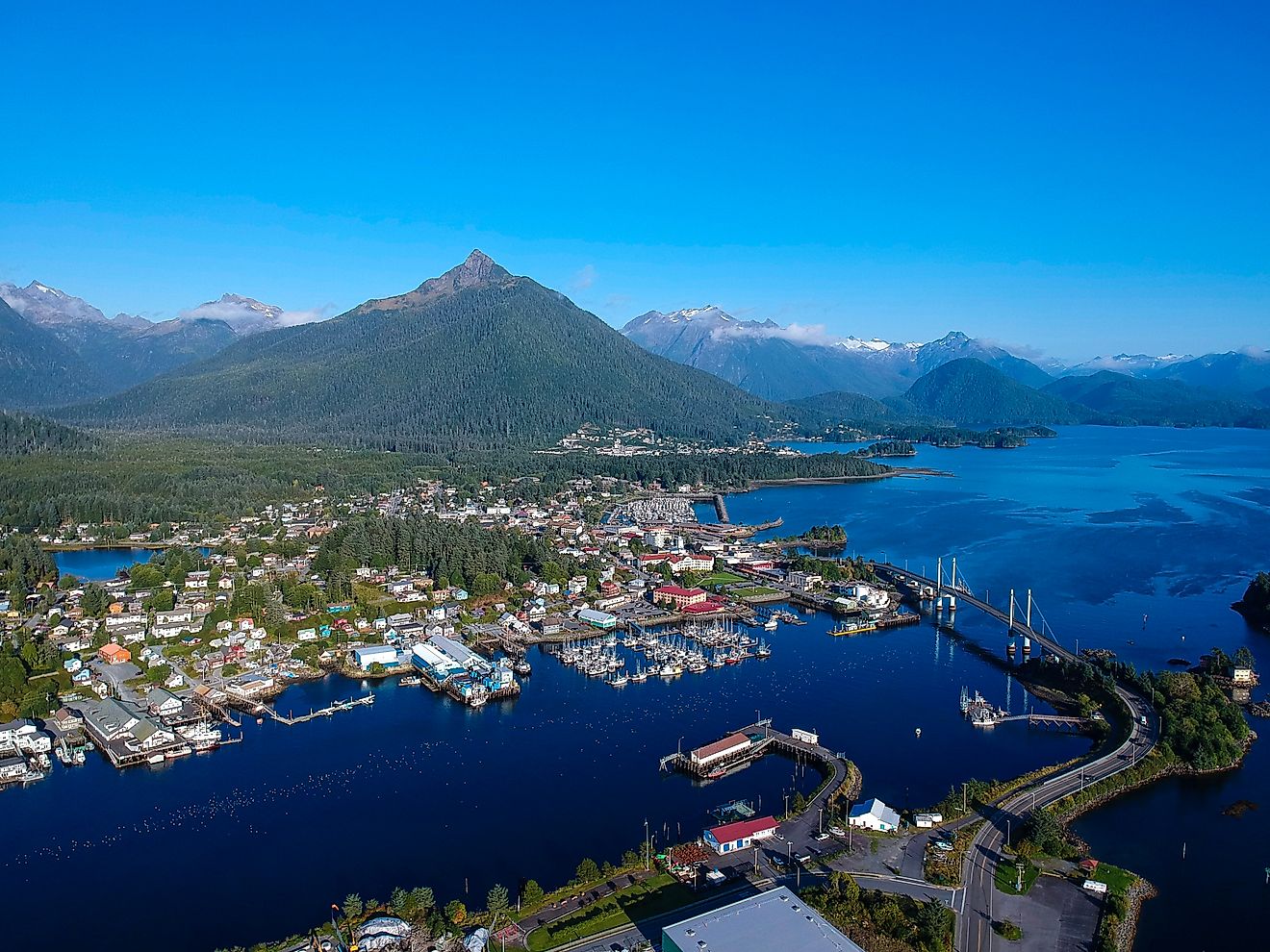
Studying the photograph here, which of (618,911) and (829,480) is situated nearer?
(618,911)

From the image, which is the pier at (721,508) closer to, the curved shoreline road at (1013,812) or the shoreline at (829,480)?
the shoreline at (829,480)

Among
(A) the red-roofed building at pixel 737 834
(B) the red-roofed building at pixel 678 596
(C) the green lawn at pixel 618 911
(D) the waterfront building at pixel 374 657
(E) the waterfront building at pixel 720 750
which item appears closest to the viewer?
(C) the green lawn at pixel 618 911

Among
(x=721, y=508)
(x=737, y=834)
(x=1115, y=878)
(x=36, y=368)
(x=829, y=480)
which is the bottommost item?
(x=1115, y=878)

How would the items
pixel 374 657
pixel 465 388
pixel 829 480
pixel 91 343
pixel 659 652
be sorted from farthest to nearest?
pixel 91 343
pixel 465 388
pixel 829 480
pixel 659 652
pixel 374 657

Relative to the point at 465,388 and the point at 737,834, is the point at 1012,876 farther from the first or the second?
the point at 465,388

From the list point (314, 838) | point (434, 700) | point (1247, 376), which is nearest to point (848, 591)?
point (434, 700)

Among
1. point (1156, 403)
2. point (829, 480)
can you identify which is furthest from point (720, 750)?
point (1156, 403)

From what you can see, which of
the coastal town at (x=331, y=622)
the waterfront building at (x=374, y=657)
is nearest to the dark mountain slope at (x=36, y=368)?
the coastal town at (x=331, y=622)
